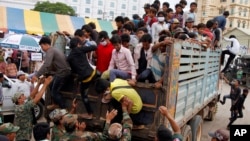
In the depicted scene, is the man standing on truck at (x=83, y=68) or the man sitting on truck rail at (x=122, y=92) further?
the man standing on truck at (x=83, y=68)

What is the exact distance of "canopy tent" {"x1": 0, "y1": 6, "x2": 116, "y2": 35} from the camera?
52.4ft

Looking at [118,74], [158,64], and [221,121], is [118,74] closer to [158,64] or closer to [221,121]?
[158,64]

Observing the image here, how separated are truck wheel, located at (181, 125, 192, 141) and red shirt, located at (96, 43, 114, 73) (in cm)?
151

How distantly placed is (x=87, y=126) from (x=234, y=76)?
61.1 feet

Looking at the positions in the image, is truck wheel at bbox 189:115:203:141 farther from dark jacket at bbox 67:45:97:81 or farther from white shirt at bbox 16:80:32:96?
white shirt at bbox 16:80:32:96

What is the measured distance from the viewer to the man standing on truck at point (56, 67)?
14.4 feet

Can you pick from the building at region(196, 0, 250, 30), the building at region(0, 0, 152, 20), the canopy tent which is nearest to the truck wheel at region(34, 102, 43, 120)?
the canopy tent

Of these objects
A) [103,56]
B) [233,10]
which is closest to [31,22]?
[103,56]

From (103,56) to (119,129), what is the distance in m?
1.63

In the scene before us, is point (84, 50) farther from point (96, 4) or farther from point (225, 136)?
point (96, 4)

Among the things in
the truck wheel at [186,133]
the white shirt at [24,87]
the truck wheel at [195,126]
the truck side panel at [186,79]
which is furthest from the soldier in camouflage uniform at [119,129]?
the white shirt at [24,87]

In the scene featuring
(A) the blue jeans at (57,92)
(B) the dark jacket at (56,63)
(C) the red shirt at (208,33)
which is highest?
(C) the red shirt at (208,33)

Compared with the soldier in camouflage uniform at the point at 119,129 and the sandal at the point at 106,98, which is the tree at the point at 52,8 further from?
the soldier in camouflage uniform at the point at 119,129

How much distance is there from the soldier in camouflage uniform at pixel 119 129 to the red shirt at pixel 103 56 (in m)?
1.13
